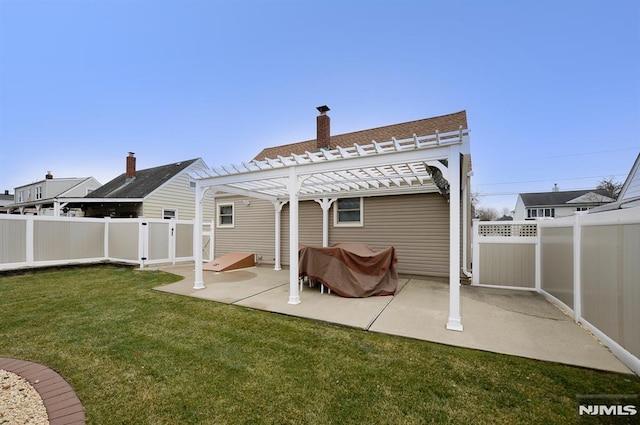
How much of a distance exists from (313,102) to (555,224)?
9.48 m

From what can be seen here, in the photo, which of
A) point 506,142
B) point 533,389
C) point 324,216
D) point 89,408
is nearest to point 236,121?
point 324,216

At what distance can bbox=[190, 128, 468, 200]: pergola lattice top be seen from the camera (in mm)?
4246

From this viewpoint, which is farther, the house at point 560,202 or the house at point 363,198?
the house at point 560,202

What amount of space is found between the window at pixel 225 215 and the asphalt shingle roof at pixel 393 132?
3.03 metres

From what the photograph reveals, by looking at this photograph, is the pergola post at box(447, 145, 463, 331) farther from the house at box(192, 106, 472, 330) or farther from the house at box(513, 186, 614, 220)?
the house at box(513, 186, 614, 220)

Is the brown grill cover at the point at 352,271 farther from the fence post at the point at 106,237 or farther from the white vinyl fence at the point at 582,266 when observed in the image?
the fence post at the point at 106,237

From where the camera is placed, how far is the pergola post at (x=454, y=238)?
3930 mm

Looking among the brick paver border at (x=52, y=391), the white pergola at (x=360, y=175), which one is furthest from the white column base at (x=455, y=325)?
the brick paver border at (x=52, y=391)

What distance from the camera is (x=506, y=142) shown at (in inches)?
688

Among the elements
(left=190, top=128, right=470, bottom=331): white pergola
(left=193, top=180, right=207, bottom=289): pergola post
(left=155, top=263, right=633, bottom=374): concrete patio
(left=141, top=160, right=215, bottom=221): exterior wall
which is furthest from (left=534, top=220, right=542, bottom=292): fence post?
(left=141, top=160, right=215, bottom=221): exterior wall

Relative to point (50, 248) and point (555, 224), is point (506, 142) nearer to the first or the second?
point (555, 224)

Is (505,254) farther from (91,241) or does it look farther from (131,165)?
(131,165)

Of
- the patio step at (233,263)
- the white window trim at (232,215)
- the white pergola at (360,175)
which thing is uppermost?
the white pergola at (360,175)

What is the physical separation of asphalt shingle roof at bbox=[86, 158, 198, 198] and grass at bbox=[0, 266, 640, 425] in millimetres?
10896
